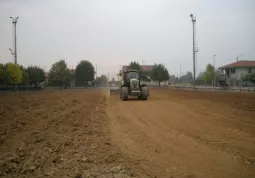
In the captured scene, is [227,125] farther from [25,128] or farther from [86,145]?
[25,128]

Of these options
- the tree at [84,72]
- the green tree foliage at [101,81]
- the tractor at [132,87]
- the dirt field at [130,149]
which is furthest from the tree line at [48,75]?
the dirt field at [130,149]

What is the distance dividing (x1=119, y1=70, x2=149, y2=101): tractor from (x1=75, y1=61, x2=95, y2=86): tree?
66.9 metres

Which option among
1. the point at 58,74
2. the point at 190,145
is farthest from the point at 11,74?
the point at 190,145

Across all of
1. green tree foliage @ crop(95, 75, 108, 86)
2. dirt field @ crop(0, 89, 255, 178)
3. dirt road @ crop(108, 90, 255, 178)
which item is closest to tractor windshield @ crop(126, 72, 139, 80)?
dirt road @ crop(108, 90, 255, 178)

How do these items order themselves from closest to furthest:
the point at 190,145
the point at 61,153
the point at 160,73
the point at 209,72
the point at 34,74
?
the point at 61,153
the point at 190,145
the point at 34,74
the point at 160,73
the point at 209,72

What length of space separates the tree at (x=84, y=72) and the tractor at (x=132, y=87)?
219 feet

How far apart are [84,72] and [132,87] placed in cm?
6891

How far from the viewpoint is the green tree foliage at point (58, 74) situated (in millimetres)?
75312

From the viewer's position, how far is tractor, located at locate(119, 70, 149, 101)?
22250 mm

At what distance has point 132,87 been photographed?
22.5 metres

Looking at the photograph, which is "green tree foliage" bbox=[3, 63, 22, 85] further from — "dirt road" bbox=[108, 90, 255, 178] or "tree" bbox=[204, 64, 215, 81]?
"tree" bbox=[204, 64, 215, 81]

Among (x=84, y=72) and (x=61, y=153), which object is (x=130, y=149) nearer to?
(x=61, y=153)

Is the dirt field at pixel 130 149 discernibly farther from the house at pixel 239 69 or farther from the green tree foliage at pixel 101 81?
the green tree foliage at pixel 101 81

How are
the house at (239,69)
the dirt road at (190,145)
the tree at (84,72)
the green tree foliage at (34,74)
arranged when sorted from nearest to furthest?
1. the dirt road at (190,145)
2. the green tree foliage at (34,74)
3. the house at (239,69)
4. the tree at (84,72)
